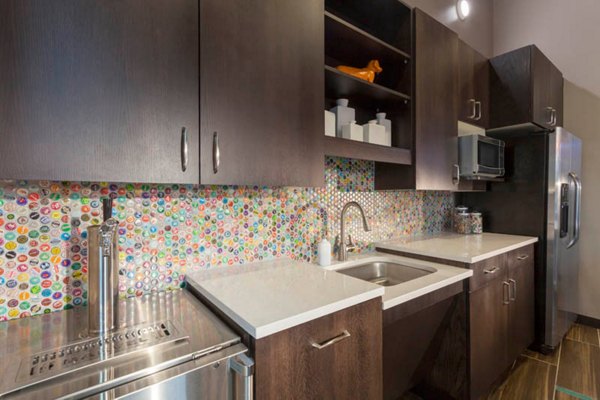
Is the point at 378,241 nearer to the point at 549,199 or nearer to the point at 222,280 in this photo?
the point at 222,280

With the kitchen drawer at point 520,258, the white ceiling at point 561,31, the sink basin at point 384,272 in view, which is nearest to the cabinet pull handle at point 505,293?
the kitchen drawer at point 520,258

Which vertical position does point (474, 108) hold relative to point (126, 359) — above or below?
above

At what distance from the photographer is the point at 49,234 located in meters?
0.96

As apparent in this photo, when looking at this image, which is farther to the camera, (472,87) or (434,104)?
(472,87)

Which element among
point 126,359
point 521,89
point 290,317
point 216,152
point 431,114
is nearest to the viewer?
point 126,359

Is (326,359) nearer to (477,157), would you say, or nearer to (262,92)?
(262,92)

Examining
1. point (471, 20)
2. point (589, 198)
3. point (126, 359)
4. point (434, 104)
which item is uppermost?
point (471, 20)

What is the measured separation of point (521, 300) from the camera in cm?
200

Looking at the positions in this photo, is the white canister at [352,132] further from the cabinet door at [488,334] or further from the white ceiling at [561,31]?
the white ceiling at [561,31]

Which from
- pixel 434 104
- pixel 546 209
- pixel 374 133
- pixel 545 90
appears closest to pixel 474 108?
pixel 434 104

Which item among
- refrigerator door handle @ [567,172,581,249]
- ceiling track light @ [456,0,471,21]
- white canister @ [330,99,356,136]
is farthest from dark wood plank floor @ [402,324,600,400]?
ceiling track light @ [456,0,471,21]

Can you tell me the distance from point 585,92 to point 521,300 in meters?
2.17

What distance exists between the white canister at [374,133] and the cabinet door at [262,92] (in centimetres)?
Result: 42

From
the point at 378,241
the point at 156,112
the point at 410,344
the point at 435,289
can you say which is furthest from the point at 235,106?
the point at 410,344
